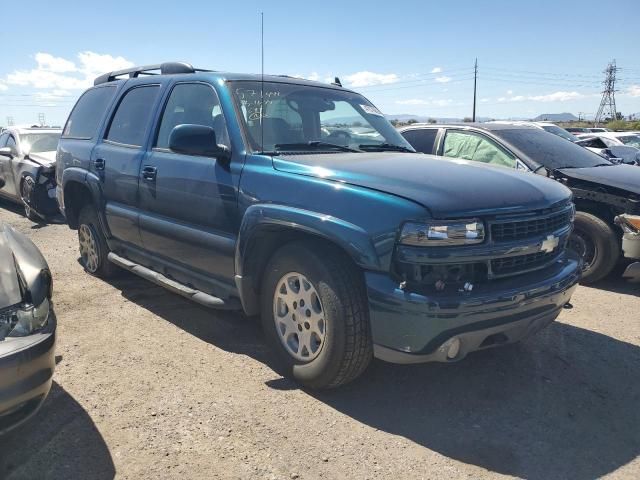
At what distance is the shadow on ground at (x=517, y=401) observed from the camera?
9.24ft

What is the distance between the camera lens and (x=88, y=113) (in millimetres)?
5613

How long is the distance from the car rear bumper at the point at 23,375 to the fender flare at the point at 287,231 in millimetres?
1262

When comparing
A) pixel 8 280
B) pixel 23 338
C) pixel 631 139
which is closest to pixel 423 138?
pixel 8 280

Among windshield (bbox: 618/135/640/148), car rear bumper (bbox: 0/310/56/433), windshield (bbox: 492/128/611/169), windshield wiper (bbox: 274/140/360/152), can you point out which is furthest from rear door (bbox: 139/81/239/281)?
windshield (bbox: 618/135/640/148)

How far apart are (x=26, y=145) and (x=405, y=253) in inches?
379

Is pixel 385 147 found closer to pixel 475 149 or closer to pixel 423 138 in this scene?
pixel 475 149

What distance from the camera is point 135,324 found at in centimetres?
452

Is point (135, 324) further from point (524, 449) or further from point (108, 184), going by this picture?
point (524, 449)

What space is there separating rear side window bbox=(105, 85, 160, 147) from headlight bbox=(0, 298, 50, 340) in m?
2.21

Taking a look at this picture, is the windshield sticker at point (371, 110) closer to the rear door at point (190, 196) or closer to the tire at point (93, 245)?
the rear door at point (190, 196)

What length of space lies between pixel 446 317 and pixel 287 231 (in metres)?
1.16

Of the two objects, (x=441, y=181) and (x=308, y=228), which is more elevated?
(x=441, y=181)

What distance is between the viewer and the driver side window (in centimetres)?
628

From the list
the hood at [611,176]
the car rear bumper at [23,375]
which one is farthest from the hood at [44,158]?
the hood at [611,176]
